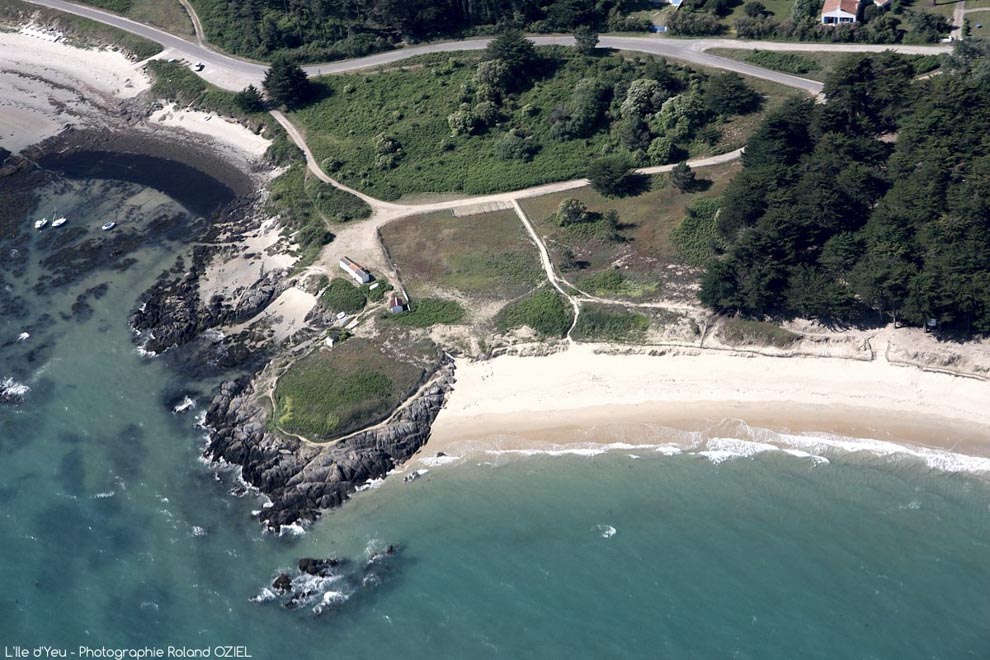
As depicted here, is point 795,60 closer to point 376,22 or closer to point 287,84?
point 376,22

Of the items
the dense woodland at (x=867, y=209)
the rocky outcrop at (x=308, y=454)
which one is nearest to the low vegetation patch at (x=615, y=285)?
the dense woodland at (x=867, y=209)

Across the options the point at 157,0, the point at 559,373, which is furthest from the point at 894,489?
the point at 157,0

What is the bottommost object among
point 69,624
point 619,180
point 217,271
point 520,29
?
point 69,624

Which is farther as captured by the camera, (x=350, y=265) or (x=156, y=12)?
(x=156, y=12)

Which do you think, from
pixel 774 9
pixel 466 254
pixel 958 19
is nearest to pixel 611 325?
pixel 466 254

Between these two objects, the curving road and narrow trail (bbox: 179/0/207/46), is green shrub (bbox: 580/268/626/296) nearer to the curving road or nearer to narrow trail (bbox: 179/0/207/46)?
the curving road

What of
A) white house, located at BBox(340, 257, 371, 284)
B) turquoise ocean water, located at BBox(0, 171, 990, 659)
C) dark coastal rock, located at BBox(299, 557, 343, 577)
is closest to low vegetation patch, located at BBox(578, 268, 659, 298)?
turquoise ocean water, located at BBox(0, 171, 990, 659)

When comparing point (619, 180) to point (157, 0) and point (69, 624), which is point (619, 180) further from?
point (157, 0)
